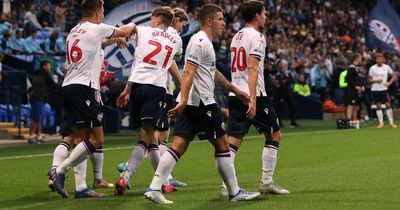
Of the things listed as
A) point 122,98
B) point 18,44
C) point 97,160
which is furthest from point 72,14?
point 122,98

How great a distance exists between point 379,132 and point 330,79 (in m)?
14.4

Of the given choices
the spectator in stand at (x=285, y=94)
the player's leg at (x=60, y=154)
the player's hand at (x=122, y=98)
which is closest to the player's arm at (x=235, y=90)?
the player's hand at (x=122, y=98)

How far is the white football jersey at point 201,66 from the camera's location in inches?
436

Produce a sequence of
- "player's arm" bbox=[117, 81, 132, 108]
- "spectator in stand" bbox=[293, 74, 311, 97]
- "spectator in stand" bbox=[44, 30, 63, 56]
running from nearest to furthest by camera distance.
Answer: "player's arm" bbox=[117, 81, 132, 108] → "spectator in stand" bbox=[44, 30, 63, 56] → "spectator in stand" bbox=[293, 74, 311, 97]

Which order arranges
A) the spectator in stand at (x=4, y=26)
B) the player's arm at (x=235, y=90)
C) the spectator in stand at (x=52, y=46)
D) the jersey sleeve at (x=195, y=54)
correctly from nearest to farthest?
the jersey sleeve at (x=195, y=54) < the player's arm at (x=235, y=90) < the spectator in stand at (x=4, y=26) < the spectator in stand at (x=52, y=46)

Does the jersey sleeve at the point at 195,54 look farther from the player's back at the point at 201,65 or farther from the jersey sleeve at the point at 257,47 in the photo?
the jersey sleeve at the point at 257,47

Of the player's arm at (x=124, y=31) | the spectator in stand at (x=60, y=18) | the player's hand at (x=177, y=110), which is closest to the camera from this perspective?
the player's hand at (x=177, y=110)

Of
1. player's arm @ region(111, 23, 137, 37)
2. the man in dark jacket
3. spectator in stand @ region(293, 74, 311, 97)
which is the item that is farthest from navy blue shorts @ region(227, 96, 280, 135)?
spectator in stand @ region(293, 74, 311, 97)

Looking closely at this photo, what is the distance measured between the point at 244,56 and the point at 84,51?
1962 millimetres

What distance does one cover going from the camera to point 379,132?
86.1 ft

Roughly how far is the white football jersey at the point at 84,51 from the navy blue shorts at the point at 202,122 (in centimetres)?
155

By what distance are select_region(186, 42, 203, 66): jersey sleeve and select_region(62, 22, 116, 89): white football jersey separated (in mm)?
1413

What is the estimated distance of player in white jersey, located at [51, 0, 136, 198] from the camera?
1203cm

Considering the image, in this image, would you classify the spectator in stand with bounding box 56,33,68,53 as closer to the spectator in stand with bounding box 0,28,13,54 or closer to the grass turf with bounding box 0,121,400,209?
the spectator in stand with bounding box 0,28,13,54
